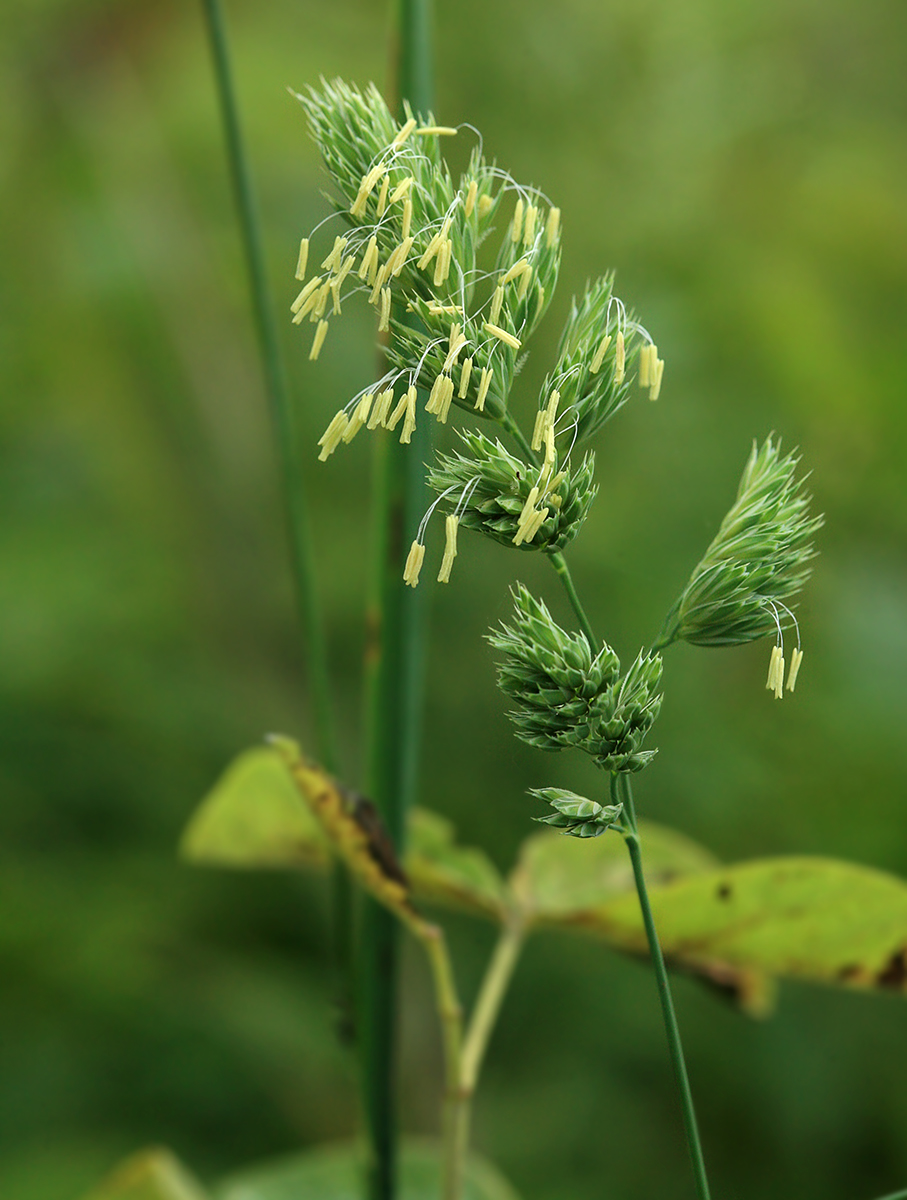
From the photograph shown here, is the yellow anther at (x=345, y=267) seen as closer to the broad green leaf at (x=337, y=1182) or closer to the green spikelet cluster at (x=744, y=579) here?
the green spikelet cluster at (x=744, y=579)

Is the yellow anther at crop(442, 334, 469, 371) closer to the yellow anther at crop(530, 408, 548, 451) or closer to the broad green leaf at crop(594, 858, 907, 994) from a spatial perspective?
the yellow anther at crop(530, 408, 548, 451)

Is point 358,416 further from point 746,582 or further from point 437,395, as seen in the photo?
point 746,582

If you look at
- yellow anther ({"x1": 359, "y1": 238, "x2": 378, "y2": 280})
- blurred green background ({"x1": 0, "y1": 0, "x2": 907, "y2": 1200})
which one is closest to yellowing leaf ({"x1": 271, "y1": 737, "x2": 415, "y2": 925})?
yellow anther ({"x1": 359, "y1": 238, "x2": 378, "y2": 280})

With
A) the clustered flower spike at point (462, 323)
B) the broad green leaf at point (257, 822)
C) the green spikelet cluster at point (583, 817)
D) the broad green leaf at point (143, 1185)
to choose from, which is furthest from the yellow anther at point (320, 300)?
the broad green leaf at point (143, 1185)

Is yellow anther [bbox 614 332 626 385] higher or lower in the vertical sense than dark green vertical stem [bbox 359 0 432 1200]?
higher

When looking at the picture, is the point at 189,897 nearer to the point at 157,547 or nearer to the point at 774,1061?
the point at 157,547

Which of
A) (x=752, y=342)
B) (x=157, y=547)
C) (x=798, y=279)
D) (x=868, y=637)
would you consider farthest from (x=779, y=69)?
(x=157, y=547)
